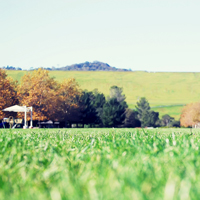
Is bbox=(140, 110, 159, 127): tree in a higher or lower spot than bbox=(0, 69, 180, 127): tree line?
lower

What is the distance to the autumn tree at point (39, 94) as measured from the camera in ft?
179

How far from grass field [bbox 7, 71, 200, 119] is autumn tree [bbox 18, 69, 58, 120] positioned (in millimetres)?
77518

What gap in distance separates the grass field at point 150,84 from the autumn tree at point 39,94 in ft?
254

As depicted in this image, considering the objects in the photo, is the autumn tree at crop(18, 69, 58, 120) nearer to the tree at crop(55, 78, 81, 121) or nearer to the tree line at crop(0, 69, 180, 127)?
the tree line at crop(0, 69, 180, 127)

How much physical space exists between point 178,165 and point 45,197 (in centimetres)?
127

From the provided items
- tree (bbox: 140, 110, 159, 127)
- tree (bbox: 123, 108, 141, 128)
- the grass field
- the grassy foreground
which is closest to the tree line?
tree (bbox: 123, 108, 141, 128)

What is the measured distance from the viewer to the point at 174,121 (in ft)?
389

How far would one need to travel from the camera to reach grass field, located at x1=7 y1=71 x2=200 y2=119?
456ft

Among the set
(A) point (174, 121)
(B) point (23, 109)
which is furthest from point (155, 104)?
(B) point (23, 109)

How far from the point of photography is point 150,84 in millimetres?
155000

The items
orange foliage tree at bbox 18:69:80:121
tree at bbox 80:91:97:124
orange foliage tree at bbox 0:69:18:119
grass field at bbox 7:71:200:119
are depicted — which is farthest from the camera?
grass field at bbox 7:71:200:119

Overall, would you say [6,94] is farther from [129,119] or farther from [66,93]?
[129,119]

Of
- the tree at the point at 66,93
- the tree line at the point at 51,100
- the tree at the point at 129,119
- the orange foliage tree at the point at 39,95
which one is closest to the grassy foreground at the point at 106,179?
the tree line at the point at 51,100

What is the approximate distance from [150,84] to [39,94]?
105m
